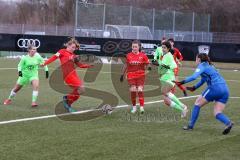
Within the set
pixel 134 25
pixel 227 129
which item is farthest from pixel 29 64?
pixel 134 25

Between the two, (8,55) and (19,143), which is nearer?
(19,143)

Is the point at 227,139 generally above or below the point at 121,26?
below

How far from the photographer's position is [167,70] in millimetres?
13109

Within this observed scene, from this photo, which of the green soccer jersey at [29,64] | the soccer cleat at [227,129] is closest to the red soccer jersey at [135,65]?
the green soccer jersey at [29,64]

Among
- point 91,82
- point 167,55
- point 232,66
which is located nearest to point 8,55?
point 232,66

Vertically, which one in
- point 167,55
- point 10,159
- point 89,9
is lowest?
point 10,159

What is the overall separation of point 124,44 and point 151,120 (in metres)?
23.3

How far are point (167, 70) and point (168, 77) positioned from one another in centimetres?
18

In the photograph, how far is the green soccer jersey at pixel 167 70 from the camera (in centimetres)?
1294

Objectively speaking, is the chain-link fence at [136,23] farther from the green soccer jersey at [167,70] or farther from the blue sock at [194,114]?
the blue sock at [194,114]

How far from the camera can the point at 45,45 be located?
→ 117ft

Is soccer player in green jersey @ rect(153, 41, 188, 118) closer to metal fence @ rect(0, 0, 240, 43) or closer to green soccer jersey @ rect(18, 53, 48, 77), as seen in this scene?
green soccer jersey @ rect(18, 53, 48, 77)

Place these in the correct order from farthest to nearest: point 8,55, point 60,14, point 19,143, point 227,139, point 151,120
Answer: point 60,14, point 8,55, point 151,120, point 227,139, point 19,143

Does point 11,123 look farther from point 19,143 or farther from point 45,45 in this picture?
point 45,45
